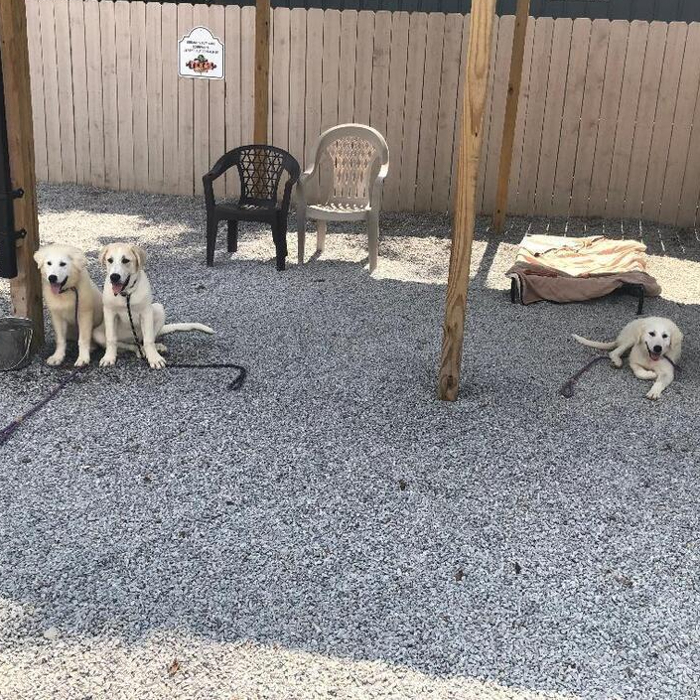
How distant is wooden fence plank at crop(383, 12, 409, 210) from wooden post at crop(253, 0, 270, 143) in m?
1.94

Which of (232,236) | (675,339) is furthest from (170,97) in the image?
(675,339)

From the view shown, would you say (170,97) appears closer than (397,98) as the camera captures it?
No

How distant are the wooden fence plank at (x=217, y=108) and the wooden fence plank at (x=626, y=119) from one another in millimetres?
4206

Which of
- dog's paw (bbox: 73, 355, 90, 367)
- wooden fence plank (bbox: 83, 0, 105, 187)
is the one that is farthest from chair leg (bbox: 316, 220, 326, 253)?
wooden fence plank (bbox: 83, 0, 105, 187)

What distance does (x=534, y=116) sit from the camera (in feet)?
29.6

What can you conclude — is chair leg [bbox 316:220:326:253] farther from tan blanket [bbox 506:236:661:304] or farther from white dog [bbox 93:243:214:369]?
white dog [bbox 93:243:214:369]

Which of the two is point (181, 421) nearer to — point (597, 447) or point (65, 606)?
point (65, 606)

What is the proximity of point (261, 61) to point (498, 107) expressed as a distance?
284 cm

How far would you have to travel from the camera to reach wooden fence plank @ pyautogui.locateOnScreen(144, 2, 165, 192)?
932cm

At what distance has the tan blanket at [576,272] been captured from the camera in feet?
20.2

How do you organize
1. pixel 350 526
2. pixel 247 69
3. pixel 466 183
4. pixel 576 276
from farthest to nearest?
pixel 247 69 < pixel 576 276 < pixel 466 183 < pixel 350 526

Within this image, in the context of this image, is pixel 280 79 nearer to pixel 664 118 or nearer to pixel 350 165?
pixel 350 165

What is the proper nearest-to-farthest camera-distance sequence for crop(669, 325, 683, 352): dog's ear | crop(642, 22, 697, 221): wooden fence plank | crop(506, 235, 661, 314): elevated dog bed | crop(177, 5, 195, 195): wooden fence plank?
crop(669, 325, 683, 352): dog's ear, crop(506, 235, 661, 314): elevated dog bed, crop(642, 22, 697, 221): wooden fence plank, crop(177, 5, 195, 195): wooden fence plank

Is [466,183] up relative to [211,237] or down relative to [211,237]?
up
